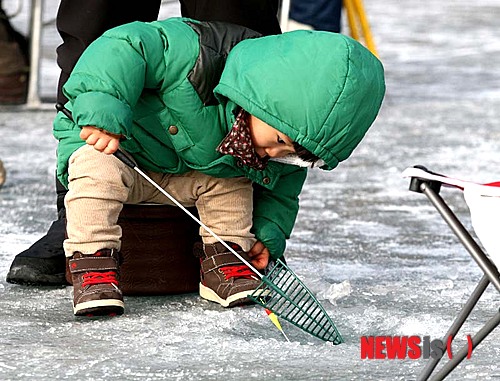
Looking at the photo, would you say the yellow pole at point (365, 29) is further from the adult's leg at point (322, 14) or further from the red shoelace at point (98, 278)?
the red shoelace at point (98, 278)

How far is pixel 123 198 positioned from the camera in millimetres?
2867

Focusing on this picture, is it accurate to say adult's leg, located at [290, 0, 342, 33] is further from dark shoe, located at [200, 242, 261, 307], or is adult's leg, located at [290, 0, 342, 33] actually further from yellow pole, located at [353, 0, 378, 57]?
dark shoe, located at [200, 242, 261, 307]

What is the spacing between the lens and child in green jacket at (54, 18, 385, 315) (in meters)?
2.63

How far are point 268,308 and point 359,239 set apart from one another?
3.77 feet

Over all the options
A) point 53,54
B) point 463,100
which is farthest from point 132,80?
point 53,54

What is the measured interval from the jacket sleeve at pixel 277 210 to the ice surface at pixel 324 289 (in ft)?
0.56

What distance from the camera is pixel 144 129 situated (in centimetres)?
291

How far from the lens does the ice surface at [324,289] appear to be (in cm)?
248

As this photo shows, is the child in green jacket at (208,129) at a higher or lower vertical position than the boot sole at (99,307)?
higher

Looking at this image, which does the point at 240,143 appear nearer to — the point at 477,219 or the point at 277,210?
the point at 277,210

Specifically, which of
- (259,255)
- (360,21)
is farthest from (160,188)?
(360,21)

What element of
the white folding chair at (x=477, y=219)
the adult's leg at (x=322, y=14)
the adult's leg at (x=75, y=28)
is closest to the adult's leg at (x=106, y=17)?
the adult's leg at (x=75, y=28)

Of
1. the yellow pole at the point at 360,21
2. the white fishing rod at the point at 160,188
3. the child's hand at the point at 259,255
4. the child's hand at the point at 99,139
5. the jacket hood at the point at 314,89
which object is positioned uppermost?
the jacket hood at the point at 314,89

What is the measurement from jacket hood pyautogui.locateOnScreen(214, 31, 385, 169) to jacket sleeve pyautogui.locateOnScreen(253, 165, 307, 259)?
432 mm
